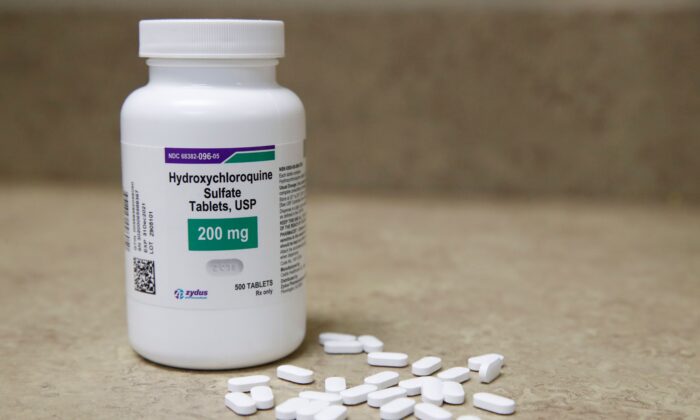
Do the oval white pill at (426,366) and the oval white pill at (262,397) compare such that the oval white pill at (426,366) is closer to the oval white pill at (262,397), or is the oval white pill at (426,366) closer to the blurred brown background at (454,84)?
the oval white pill at (262,397)

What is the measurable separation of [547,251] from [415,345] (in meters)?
0.43

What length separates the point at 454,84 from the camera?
148 centimetres

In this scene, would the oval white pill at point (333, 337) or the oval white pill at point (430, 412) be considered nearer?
the oval white pill at point (430, 412)

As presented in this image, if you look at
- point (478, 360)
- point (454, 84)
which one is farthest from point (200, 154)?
point (454, 84)

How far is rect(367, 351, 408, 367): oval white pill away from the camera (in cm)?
76

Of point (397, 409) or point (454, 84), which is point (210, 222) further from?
point (454, 84)

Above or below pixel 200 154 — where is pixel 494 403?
below

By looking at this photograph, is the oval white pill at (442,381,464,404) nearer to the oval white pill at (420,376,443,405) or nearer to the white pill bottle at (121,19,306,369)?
→ the oval white pill at (420,376,443,405)

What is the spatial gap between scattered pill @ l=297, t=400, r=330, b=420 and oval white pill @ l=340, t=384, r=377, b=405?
2 centimetres

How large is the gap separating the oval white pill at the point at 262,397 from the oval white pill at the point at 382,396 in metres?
0.08

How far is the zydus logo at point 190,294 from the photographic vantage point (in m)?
0.71

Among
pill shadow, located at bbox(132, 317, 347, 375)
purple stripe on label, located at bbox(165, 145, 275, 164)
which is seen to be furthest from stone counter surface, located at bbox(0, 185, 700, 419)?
purple stripe on label, located at bbox(165, 145, 275, 164)

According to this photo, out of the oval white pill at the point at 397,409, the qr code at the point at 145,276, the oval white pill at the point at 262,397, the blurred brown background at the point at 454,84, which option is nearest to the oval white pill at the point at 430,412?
the oval white pill at the point at 397,409

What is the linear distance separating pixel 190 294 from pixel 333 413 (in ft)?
0.52
